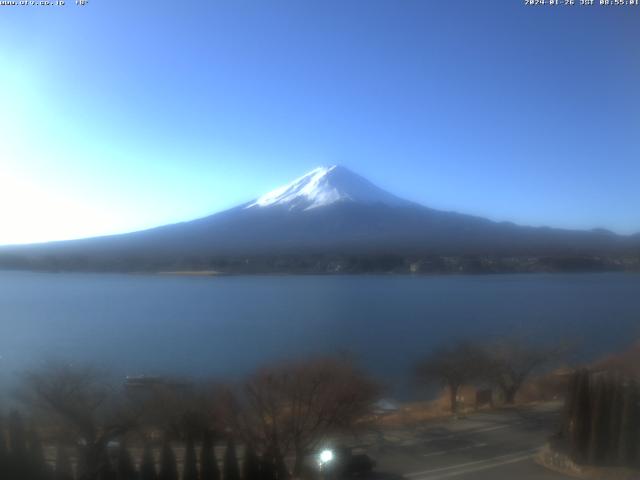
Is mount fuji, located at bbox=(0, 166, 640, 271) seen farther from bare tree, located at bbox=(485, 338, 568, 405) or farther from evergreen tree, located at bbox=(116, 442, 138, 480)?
evergreen tree, located at bbox=(116, 442, 138, 480)

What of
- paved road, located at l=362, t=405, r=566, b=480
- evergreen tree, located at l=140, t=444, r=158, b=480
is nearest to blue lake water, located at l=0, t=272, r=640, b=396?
paved road, located at l=362, t=405, r=566, b=480

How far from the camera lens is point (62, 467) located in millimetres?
3047

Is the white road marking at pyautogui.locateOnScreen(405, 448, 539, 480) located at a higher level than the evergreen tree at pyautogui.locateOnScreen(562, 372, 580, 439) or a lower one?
lower

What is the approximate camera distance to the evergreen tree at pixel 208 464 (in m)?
3.17

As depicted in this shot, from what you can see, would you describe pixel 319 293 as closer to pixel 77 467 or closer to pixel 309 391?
pixel 309 391

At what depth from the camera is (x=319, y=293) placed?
8031 millimetres

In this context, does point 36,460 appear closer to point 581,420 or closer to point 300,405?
point 300,405

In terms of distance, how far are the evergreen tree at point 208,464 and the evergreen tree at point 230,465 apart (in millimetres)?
48

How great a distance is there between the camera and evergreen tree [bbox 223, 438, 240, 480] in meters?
3.21

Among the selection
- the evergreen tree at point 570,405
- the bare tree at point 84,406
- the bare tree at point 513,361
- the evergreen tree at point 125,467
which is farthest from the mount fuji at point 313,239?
the evergreen tree at point 125,467

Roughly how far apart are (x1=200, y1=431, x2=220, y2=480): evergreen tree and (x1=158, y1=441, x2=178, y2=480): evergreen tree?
157 mm

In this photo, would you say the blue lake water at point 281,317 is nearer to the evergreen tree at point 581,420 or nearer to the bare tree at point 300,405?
the bare tree at point 300,405

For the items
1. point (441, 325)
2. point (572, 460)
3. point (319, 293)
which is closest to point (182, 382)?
point (572, 460)

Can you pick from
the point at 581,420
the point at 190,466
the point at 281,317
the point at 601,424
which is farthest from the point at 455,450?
the point at 281,317
